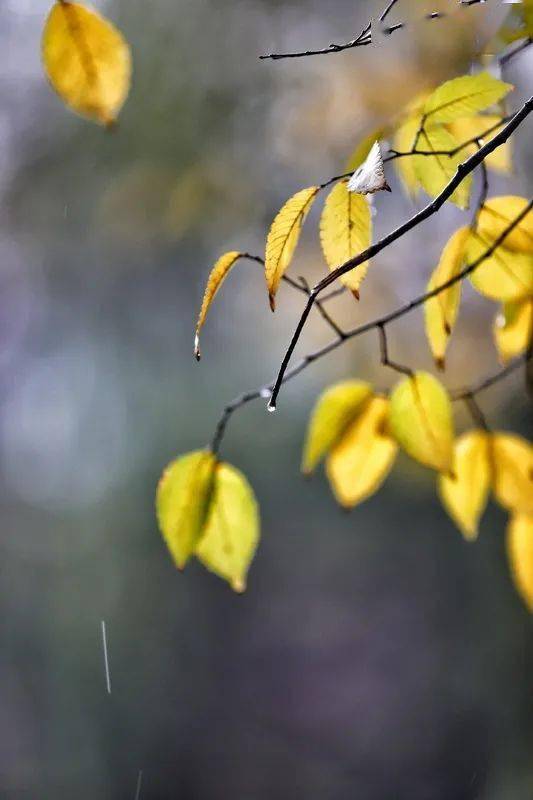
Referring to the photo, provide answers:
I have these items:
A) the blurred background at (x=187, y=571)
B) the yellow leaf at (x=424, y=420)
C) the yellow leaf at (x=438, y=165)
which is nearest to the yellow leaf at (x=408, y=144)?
the yellow leaf at (x=438, y=165)

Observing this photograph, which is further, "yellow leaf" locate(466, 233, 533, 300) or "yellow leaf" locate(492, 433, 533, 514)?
"yellow leaf" locate(492, 433, 533, 514)

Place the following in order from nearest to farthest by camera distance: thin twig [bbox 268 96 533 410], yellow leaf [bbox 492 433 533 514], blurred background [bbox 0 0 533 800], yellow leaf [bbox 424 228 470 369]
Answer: thin twig [bbox 268 96 533 410] < yellow leaf [bbox 424 228 470 369] < yellow leaf [bbox 492 433 533 514] < blurred background [bbox 0 0 533 800]

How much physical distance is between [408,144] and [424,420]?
0.16 meters

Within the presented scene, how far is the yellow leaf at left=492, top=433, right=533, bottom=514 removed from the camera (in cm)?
53

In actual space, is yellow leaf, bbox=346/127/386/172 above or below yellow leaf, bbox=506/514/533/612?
above

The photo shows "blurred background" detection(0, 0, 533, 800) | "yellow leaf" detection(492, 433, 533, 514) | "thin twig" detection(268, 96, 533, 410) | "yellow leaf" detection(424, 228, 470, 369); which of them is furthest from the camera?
"blurred background" detection(0, 0, 533, 800)

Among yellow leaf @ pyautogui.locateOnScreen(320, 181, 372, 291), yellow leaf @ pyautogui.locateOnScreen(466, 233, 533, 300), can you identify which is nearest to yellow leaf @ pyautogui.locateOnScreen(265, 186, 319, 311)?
yellow leaf @ pyautogui.locateOnScreen(320, 181, 372, 291)

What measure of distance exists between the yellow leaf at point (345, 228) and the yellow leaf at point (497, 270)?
0.33ft

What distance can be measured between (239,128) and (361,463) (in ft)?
7.65

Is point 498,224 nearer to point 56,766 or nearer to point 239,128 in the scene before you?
point 239,128

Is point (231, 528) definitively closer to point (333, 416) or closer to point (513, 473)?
point (333, 416)

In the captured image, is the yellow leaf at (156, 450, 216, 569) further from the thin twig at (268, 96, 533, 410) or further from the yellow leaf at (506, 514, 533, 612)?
the yellow leaf at (506, 514, 533, 612)

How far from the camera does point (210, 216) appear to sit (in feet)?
8.85

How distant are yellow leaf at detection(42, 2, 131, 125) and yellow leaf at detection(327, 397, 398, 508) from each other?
24cm
